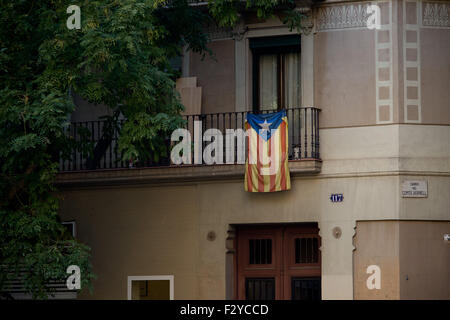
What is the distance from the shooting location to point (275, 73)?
27.1 metres

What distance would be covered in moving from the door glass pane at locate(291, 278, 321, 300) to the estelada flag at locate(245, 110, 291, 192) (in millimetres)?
2281

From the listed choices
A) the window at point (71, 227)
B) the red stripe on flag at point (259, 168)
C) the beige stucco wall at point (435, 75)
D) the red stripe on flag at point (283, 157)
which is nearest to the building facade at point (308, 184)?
the beige stucco wall at point (435, 75)

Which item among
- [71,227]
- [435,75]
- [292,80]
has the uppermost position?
[292,80]

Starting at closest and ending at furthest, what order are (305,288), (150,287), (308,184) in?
(308,184) < (305,288) < (150,287)

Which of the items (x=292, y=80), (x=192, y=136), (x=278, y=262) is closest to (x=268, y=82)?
(x=292, y=80)

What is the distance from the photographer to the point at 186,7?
2583 cm

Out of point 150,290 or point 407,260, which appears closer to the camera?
point 407,260

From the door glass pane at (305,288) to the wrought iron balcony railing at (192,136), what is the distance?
114 inches

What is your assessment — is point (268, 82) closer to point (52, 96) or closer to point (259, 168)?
point (259, 168)

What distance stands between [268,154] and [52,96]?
241 inches

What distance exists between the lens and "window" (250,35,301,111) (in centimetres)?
2677

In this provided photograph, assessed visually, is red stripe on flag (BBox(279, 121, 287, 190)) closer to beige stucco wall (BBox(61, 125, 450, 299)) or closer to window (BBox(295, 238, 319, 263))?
beige stucco wall (BBox(61, 125, 450, 299))

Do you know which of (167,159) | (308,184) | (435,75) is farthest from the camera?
(167,159)

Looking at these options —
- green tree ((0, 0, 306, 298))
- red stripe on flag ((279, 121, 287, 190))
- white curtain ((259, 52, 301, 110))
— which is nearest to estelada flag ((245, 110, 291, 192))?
red stripe on flag ((279, 121, 287, 190))
